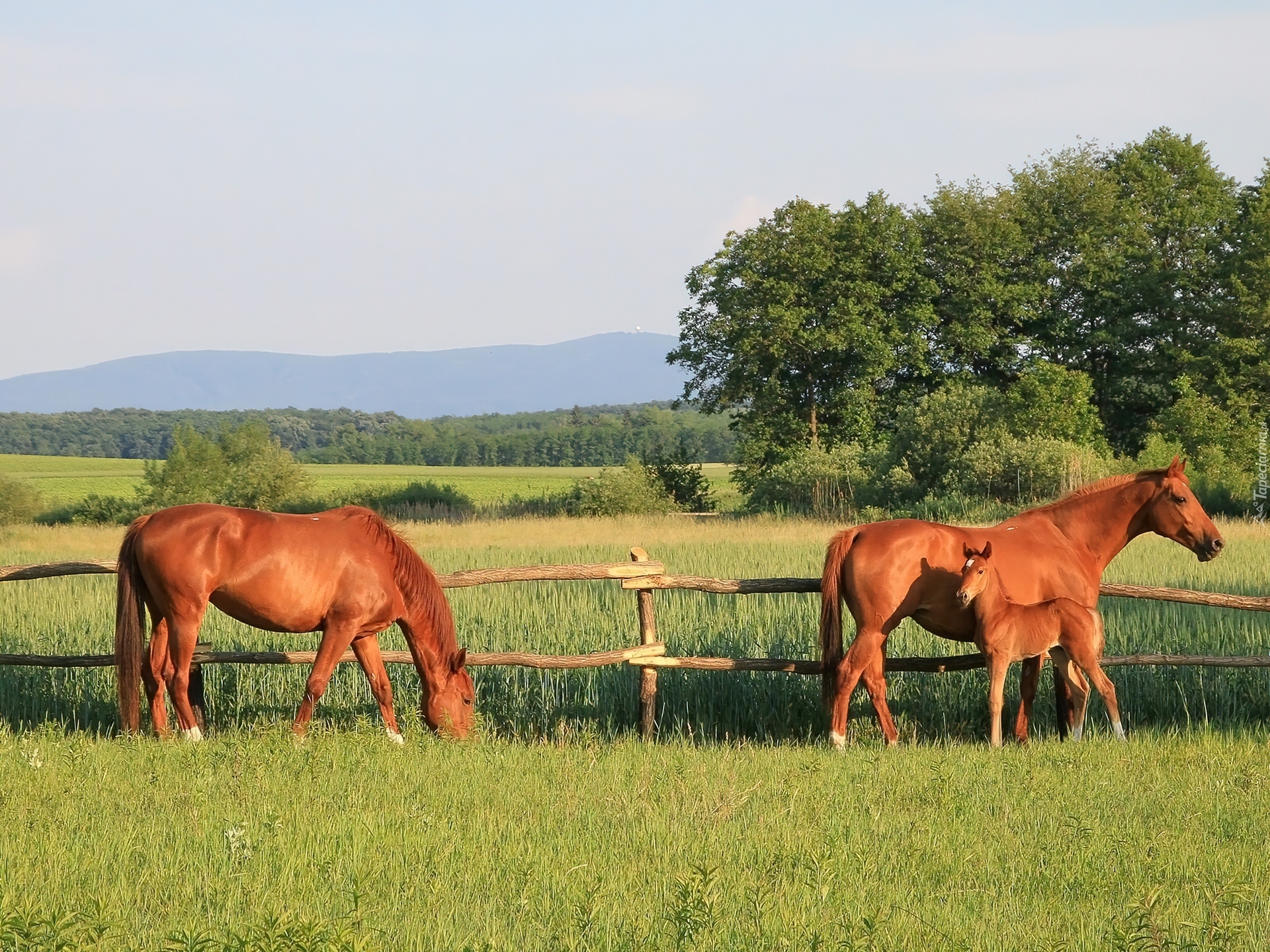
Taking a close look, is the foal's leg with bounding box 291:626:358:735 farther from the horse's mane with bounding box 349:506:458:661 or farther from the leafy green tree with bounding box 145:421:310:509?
the leafy green tree with bounding box 145:421:310:509

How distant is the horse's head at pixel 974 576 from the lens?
7.72m

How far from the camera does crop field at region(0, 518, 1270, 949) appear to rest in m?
4.25

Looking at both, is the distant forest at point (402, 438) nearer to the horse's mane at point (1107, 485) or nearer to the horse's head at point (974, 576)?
the horse's mane at point (1107, 485)

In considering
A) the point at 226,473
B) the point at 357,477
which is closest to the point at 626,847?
the point at 226,473

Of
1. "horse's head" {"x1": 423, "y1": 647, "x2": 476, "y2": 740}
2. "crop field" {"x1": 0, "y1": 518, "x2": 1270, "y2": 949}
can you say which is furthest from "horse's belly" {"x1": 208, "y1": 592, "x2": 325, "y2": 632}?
"horse's head" {"x1": 423, "y1": 647, "x2": 476, "y2": 740}

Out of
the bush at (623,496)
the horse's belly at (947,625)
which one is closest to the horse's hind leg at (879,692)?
the horse's belly at (947,625)

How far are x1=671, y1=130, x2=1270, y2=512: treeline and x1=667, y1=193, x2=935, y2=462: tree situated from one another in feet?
0.21

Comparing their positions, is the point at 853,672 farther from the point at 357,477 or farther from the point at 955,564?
the point at 357,477

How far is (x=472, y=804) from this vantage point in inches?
234

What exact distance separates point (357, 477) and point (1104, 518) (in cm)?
7630

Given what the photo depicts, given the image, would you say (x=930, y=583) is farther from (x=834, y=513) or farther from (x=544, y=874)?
(x=834, y=513)

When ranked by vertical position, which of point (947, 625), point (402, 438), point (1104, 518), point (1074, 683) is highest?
point (402, 438)

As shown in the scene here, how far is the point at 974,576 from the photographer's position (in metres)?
7.78

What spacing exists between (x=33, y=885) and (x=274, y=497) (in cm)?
3865
